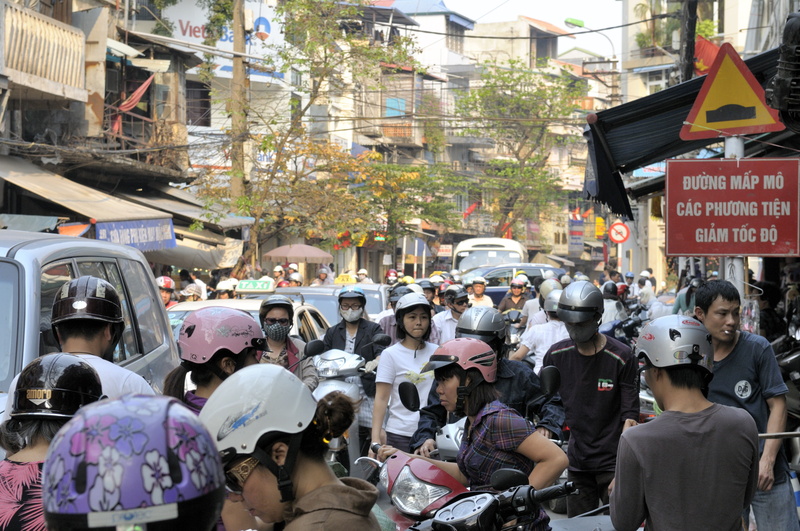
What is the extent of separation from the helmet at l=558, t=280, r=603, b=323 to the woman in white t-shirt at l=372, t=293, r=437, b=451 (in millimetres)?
1670

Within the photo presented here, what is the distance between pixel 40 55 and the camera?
714 inches

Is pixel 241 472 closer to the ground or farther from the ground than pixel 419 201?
closer to the ground

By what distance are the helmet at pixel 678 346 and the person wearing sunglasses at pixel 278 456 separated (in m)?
1.48

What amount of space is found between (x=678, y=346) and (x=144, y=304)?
3.84 metres

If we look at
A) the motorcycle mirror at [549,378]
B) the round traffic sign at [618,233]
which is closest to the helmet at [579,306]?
the motorcycle mirror at [549,378]

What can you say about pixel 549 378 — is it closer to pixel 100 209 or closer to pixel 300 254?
pixel 100 209

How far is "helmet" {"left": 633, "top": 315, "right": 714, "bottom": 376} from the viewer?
362cm

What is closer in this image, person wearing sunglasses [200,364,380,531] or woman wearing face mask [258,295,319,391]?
person wearing sunglasses [200,364,380,531]

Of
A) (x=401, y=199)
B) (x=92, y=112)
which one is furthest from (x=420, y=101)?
(x=92, y=112)

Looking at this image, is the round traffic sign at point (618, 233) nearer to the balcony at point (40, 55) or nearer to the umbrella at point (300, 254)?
the umbrella at point (300, 254)

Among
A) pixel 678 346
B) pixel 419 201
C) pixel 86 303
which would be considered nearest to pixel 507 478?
pixel 678 346

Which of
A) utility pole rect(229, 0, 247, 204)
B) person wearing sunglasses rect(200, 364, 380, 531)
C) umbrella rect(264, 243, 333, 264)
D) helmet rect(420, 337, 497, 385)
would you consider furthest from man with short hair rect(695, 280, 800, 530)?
umbrella rect(264, 243, 333, 264)

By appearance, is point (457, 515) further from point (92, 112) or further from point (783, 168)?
point (92, 112)

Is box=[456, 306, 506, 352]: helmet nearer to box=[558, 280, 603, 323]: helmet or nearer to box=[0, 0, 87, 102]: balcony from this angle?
box=[558, 280, 603, 323]: helmet
